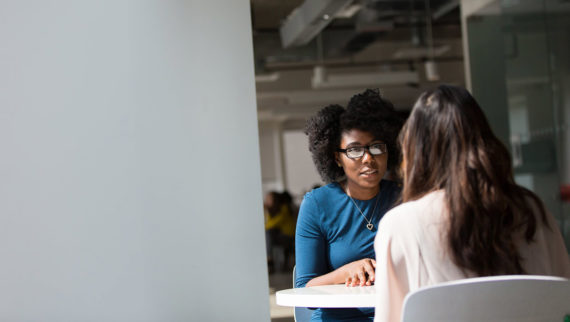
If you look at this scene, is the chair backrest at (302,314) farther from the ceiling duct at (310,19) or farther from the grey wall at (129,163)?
the ceiling duct at (310,19)

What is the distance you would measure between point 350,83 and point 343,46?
0.55 m

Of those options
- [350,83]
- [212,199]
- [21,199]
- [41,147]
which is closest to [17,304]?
[21,199]

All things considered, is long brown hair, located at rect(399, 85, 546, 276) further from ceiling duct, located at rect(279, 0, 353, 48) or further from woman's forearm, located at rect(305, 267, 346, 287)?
ceiling duct, located at rect(279, 0, 353, 48)

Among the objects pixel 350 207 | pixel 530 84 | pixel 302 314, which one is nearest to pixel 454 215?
pixel 350 207

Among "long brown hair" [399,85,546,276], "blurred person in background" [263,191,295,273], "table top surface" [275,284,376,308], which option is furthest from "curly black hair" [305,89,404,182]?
"blurred person in background" [263,191,295,273]

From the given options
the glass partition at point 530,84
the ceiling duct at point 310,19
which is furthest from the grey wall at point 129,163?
the glass partition at point 530,84

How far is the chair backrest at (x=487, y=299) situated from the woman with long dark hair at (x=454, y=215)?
3.8 inches

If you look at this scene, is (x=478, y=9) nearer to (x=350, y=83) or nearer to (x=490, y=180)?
(x=350, y=83)

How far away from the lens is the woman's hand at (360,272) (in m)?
2.26

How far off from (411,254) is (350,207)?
3.53 ft

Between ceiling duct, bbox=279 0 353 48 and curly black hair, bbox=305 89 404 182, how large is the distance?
3.27 metres

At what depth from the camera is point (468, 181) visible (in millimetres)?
1464

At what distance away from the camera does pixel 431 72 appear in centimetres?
968

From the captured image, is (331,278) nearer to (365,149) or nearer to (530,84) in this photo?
(365,149)
